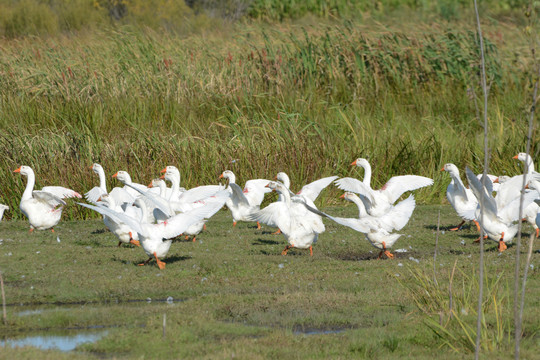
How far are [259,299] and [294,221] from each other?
2634mm

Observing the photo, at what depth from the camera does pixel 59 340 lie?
21.1 feet

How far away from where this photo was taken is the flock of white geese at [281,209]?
30.9 ft

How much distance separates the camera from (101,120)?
16.5 metres

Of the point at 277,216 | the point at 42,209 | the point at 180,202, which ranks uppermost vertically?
the point at 277,216

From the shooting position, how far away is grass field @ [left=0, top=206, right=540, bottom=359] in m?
6.12

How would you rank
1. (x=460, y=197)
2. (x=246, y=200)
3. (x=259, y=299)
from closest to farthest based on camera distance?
1. (x=259, y=299)
2. (x=460, y=197)
3. (x=246, y=200)

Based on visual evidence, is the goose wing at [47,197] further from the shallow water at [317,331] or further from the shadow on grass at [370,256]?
the shallow water at [317,331]

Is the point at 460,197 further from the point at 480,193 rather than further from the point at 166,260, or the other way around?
the point at 166,260

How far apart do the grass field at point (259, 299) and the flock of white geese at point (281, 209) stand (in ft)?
1.06

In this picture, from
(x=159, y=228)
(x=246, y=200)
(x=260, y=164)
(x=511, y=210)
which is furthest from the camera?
(x=260, y=164)

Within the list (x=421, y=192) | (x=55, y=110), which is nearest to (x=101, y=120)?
(x=55, y=110)

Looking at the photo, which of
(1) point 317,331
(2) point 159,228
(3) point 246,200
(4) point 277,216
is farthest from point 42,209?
(1) point 317,331

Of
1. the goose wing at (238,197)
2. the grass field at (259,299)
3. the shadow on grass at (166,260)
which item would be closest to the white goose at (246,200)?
the goose wing at (238,197)

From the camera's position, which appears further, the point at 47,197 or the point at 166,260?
the point at 47,197
